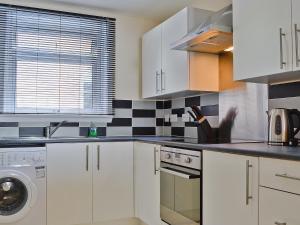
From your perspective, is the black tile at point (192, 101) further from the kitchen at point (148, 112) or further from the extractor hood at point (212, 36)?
the extractor hood at point (212, 36)

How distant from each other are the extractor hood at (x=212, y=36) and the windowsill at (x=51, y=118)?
4.15ft

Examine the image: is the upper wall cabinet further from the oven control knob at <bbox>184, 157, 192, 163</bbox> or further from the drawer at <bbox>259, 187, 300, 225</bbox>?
the drawer at <bbox>259, 187, 300, 225</bbox>

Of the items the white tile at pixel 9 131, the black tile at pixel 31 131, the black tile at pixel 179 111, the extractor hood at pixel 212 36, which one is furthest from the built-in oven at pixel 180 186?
the white tile at pixel 9 131

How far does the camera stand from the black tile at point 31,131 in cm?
312

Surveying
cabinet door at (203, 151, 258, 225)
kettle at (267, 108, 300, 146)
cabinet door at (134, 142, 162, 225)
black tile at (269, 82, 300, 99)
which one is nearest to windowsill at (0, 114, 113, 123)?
cabinet door at (134, 142, 162, 225)

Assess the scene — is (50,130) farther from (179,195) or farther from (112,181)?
(179,195)

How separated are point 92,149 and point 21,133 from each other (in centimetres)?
78

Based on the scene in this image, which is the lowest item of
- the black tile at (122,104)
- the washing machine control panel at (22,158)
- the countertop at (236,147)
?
the washing machine control panel at (22,158)

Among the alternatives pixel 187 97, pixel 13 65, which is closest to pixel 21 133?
pixel 13 65

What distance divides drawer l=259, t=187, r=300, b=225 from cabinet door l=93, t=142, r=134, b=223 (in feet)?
5.42

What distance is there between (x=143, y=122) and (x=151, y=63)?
0.72 m

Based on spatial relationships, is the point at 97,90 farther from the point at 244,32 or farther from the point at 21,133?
the point at 244,32

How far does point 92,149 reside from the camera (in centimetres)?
290

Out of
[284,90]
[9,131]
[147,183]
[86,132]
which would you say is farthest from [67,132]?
[284,90]
